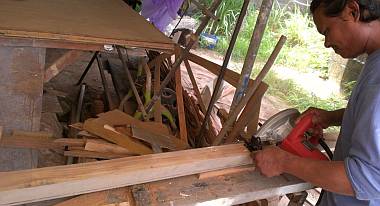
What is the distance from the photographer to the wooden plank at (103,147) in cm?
226

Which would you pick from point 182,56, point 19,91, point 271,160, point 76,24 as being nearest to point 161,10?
point 182,56

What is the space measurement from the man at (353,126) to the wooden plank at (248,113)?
917mm

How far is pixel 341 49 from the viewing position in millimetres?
1375

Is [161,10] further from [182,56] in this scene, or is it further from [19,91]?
[19,91]

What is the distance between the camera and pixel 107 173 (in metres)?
1.31

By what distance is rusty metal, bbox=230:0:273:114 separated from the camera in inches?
80.9

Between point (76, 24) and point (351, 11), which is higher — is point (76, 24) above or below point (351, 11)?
below

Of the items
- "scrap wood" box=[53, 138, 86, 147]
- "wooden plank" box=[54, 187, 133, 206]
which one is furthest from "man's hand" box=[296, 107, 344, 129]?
"scrap wood" box=[53, 138, 86, 147]

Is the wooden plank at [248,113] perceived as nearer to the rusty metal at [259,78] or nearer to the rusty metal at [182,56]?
the rusty metal at [259,78]

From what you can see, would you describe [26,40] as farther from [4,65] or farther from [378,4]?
[378,4]

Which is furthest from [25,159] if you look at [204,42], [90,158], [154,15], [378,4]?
[204,42]

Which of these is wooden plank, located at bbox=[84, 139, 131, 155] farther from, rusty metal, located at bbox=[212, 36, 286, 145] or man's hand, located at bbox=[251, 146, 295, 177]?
man's hand, located at bbox=[251, 146, 295, 177]

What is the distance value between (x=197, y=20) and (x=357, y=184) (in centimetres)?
731

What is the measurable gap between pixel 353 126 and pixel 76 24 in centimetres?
185
